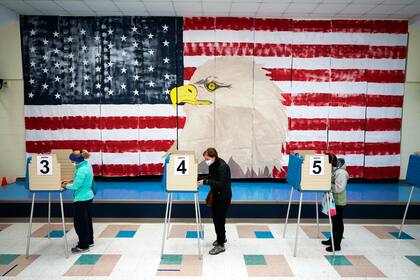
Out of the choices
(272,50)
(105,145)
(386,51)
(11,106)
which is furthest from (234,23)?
(11,106)

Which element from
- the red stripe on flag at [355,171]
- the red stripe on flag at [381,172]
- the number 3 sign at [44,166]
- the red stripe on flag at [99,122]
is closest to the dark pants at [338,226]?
the red stripe on flag at [355,171]

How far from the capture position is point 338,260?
4.21 m

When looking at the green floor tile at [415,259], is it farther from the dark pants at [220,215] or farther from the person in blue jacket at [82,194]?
the person in blue jacket at [82,194]

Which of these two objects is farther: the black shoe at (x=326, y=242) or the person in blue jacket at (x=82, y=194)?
the black shoe at (x=326, y=242)

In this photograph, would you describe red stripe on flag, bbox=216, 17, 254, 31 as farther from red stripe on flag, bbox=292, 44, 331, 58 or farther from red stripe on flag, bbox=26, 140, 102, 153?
red stripe on flag, bbox=26, 140, 102, 153

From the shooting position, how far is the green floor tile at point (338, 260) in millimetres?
4129

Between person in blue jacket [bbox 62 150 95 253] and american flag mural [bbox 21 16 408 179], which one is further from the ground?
american flag mural [bbox 21 16 408 179]

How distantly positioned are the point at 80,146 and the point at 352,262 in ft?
19.3

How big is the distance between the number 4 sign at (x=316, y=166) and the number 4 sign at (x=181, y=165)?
5.11 ft

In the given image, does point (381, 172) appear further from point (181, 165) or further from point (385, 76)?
point (181, 165)

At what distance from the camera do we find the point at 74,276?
3.76 meters

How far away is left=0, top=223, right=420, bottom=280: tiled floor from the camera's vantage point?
384cm

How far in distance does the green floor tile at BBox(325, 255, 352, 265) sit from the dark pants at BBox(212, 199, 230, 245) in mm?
1376

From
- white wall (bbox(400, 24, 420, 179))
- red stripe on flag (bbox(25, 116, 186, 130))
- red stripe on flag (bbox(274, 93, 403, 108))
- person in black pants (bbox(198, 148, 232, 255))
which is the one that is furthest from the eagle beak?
white wall (bbox(400, 24, 420, 179))
